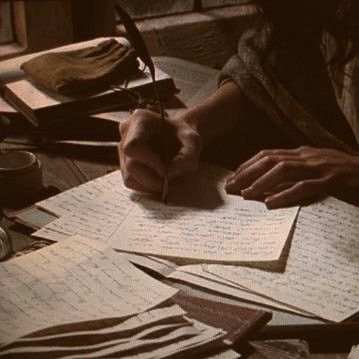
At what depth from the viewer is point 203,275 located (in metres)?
1.00

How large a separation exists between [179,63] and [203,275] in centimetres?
81

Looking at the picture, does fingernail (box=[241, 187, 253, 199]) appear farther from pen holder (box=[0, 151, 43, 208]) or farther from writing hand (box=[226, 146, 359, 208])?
pen holder (box=[0, 151, 43, 208])

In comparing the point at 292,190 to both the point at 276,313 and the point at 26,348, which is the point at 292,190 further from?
the point at 26,348

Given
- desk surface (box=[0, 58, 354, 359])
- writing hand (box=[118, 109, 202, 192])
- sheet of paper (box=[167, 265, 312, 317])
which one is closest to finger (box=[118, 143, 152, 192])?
writing hand (box=[118, 109, 202, 192])

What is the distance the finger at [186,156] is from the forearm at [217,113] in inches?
2.4

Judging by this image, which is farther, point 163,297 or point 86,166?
point 86,166

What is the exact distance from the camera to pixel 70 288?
95 cm

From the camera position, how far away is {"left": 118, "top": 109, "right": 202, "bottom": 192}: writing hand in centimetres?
118

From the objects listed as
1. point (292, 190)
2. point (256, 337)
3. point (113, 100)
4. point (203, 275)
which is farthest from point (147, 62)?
point (256, 337)

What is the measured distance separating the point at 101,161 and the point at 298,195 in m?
0.36

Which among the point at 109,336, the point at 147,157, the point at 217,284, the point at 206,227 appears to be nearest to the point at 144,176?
the point at 147,157

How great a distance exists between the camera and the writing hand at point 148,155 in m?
1.18

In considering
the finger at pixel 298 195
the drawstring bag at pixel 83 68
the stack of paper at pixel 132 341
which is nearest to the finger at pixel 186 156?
the finger at pixel 298 195

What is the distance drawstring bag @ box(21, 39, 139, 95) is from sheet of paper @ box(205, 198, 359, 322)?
0.50 m
